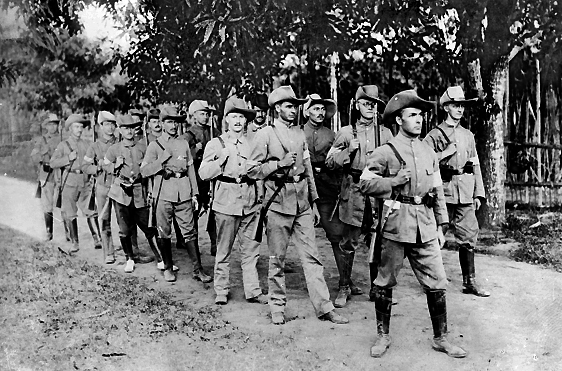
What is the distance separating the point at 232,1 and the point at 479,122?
5.04 meters

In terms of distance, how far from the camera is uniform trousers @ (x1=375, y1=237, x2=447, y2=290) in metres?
4.80

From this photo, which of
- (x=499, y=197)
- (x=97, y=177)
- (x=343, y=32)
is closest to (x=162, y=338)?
(x=97, y=177)

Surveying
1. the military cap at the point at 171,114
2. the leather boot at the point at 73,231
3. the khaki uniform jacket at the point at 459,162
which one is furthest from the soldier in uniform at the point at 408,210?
the leather boot at the point at 73,231

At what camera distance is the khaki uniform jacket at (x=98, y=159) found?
342 inches

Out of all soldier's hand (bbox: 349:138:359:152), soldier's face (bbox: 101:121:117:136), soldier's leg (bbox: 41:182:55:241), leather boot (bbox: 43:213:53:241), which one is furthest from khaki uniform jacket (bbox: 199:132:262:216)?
leather boot (bbox: 43:213:53:241)

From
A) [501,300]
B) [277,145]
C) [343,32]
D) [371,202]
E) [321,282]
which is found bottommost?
[501,300]

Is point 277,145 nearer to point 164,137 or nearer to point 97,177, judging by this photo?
point 164,137

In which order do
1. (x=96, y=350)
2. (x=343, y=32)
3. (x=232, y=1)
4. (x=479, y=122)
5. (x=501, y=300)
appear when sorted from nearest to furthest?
(x=96, y=350), (x=501, y=300), (x=232, y=1), (x=343, y=32), (x=479, y=122)

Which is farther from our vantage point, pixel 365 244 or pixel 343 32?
pixel 365 244

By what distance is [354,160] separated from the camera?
639 centimetres

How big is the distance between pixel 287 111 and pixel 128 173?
314cm

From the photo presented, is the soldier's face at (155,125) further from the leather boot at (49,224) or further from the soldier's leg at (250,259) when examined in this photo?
the leather boot at (49,224)

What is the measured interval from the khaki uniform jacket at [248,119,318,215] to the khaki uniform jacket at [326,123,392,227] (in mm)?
457

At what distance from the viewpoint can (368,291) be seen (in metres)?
6.71
